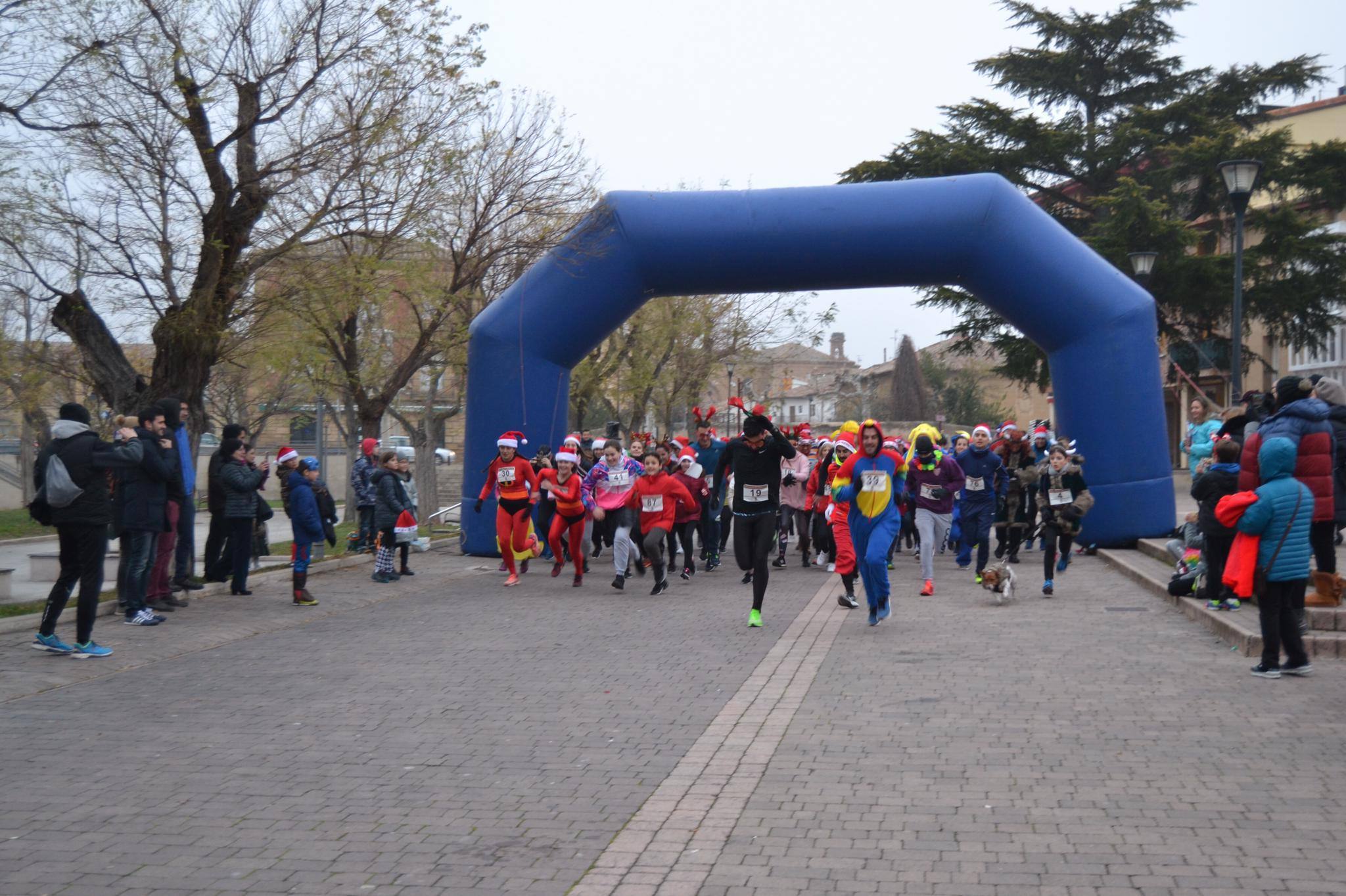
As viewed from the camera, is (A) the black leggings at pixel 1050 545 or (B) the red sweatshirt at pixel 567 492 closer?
(A) the black leggings at pixel 1050 545

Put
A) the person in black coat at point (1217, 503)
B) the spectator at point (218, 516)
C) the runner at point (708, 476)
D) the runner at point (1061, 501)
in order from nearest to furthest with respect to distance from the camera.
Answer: the person in black coat at point (1217, 503) → the spectator at point (218, 516) → the runner at point (1061, 501) → the runner at point (708, 476)

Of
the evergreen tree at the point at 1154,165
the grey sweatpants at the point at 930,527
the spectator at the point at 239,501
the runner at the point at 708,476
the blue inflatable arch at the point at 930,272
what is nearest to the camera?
the spectator at the point at 239,501

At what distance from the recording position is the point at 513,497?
1525 centimetres

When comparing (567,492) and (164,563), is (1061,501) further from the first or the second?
(164,563)

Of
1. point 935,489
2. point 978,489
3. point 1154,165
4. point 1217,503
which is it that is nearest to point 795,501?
point 978,489

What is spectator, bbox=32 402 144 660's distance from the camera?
9.40 m

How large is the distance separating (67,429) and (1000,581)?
8481 mm

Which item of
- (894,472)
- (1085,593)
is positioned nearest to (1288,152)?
(1085,593)

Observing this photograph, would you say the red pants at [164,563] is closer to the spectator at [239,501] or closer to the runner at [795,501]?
the spectator at [239,501]

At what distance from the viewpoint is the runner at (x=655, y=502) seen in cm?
1439

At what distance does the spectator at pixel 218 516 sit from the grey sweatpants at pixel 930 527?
7376 millimetres

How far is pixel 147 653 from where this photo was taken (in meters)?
9.96

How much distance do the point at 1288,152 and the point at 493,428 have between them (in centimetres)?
2204

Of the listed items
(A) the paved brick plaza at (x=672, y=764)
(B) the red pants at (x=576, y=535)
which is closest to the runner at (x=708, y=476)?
(B) the red pants at (x=576, y=535)
